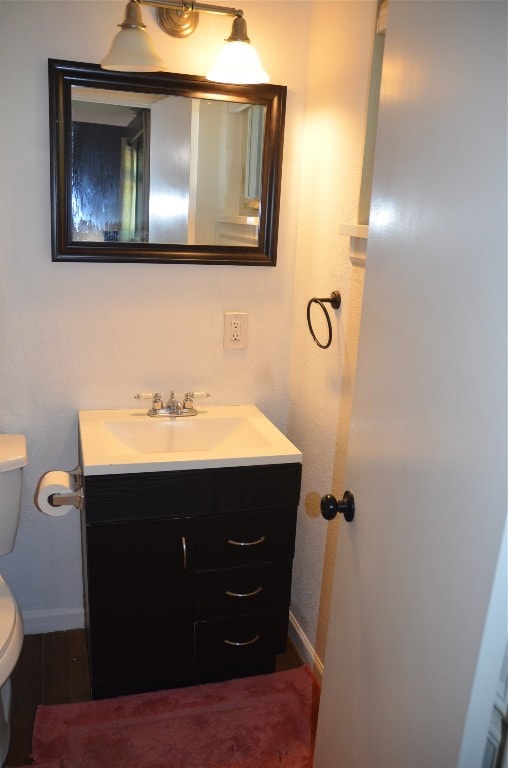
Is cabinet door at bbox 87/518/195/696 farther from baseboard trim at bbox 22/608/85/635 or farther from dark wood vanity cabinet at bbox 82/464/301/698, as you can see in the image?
baseboard trim at bbox 22/608/85/635

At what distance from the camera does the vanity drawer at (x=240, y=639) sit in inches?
75.4

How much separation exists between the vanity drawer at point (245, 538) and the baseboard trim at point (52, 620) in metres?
0.66

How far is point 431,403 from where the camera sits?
3.02 ft

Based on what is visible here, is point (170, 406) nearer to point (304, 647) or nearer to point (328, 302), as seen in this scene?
point (328, 302)

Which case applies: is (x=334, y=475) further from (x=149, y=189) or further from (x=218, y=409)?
(x=149, y=189)

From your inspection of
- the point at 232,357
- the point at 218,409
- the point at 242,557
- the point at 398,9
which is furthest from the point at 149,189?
the point at 242,557

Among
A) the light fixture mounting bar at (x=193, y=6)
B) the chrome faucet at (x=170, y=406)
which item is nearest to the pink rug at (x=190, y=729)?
the chrome faucet at (x=170, y=406)

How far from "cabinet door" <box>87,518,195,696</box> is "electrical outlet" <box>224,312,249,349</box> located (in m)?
0.65

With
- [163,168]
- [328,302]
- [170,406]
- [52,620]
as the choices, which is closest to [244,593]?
[170,406]

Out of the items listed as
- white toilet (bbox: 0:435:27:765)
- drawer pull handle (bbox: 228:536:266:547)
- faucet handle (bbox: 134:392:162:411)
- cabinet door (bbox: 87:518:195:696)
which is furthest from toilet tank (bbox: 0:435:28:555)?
drawer pull handle (bbox: 228:536:266:547)

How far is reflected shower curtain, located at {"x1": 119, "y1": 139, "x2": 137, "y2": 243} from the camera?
6.11 ft

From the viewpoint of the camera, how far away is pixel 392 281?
1061 millimetres

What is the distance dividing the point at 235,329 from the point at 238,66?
811 millimetres

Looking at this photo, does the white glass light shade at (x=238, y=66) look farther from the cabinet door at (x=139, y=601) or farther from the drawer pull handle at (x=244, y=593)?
the drawer pull handle at (x=244, y=593)
